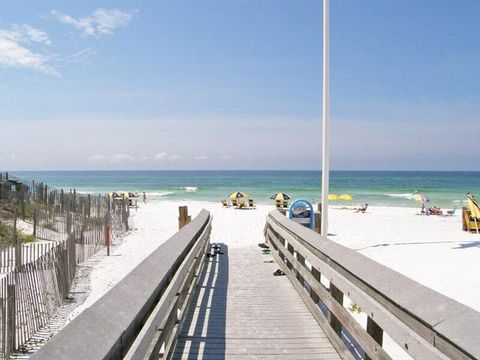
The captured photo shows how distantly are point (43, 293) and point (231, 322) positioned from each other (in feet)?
12.8

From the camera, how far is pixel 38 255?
8844 mm

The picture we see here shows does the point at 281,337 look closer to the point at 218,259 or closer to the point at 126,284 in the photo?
the point at 126,284

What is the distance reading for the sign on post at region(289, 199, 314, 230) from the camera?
12.3 meters

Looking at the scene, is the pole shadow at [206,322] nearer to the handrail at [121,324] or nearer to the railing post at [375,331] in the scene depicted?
the handrail at [121,324]

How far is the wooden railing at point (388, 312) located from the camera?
1.94 meters

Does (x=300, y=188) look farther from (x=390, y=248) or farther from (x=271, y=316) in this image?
(x=271, y=316)

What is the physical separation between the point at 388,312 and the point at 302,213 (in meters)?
9.94

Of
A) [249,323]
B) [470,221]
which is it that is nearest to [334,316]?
[249,323]

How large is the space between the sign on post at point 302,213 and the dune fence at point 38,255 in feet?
19.0

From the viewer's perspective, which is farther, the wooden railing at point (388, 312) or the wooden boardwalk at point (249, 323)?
the wooden boardwalk at point (249, 323)

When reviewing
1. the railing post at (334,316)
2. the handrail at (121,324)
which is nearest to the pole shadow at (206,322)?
the handrail at (121,324)

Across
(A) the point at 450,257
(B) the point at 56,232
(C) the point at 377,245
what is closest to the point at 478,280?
(A) the point at 450,257

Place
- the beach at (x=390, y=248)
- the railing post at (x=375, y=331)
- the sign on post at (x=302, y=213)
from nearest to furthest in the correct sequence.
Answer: the railing post at (x=375, y=331), the beach at (x=390, y=248), the sign on post at (x=302, y=213)

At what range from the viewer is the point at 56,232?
1661 cm
